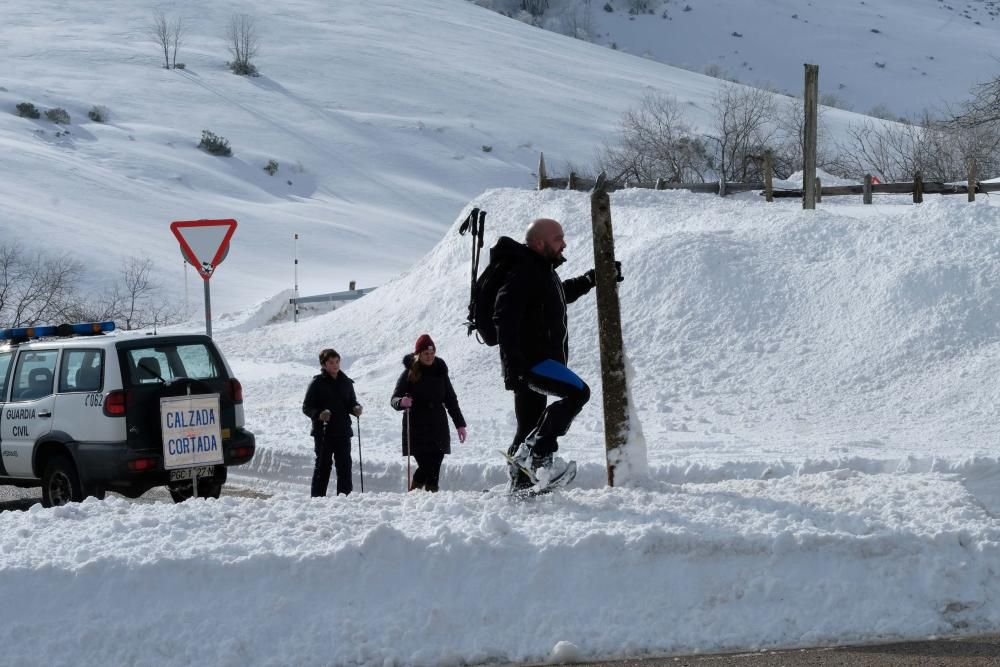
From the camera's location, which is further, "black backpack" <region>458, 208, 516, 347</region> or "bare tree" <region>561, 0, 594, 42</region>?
"bare tree" <region>561, 0, 594, 42</region>

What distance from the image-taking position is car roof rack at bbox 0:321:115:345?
10.4 metres

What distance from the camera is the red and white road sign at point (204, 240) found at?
12.7 metres

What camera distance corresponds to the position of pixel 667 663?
5355 millimetres

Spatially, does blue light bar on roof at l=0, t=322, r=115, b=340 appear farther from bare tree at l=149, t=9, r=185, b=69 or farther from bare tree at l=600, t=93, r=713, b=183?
bare tree at l=149, t=9, r=185, b=69

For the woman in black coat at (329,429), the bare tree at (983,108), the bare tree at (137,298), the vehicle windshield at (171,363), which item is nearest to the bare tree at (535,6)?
the bare tree at (137,298)

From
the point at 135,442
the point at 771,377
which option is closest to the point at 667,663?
the point at 135,442

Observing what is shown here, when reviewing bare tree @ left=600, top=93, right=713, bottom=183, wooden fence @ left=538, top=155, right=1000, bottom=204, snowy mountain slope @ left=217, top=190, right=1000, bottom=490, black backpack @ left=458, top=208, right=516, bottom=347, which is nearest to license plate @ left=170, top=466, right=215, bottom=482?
snowy mountain slope @ left=217, top=190, right=1000, bottom=490

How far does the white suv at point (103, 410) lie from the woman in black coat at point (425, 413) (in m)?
1.44

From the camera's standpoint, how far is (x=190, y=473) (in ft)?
32.3

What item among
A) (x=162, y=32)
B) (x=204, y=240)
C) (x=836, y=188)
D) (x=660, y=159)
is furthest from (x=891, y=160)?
(x=162, y=32)

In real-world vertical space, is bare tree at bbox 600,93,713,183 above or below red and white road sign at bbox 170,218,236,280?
above

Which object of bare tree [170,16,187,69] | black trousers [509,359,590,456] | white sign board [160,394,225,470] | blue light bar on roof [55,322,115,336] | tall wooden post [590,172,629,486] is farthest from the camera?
bare tree [170,16,187,69]

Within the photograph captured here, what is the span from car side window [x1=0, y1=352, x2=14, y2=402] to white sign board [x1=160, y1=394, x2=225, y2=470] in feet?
6.38

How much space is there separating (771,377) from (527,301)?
9.76 meters
